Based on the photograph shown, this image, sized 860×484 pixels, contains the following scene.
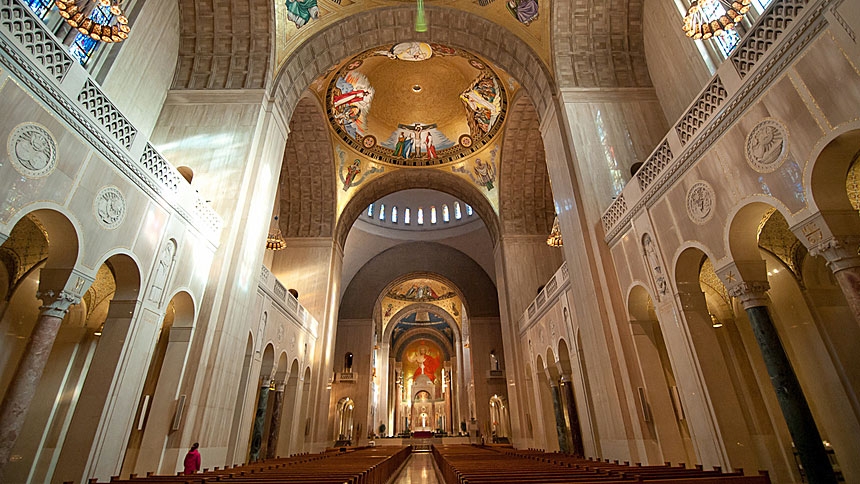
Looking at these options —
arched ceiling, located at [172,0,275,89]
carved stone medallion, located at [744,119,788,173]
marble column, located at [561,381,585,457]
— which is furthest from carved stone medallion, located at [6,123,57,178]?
marble column, located at [561,381,585,457]

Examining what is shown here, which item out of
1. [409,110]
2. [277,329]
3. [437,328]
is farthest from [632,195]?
[437,328]

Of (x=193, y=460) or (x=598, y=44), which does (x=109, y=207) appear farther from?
(x=598, y=44)

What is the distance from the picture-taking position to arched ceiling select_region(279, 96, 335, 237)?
48.6 ft

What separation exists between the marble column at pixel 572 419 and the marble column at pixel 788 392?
644 cm

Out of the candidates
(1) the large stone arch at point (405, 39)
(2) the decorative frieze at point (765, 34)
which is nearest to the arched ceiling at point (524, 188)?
(1) the large stone arch at point (405, 39)

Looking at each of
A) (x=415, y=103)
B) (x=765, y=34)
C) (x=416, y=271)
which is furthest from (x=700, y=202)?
(x=416, y=271)

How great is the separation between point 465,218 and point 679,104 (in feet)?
48.4

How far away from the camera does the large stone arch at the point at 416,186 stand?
53.5 ft

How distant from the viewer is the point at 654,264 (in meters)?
5.95

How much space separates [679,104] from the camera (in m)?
7.88

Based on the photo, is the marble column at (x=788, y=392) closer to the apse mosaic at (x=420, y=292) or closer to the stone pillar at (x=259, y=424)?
the stone pillar at (x=259, y=424)

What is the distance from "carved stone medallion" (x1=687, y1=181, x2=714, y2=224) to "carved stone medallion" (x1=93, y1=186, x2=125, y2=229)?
724 centimetres

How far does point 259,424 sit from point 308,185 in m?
8.46

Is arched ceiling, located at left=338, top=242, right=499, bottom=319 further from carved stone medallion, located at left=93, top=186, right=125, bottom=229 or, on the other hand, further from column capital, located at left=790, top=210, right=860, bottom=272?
column capital, located at left=790, top=210, right=860, bottom=272
